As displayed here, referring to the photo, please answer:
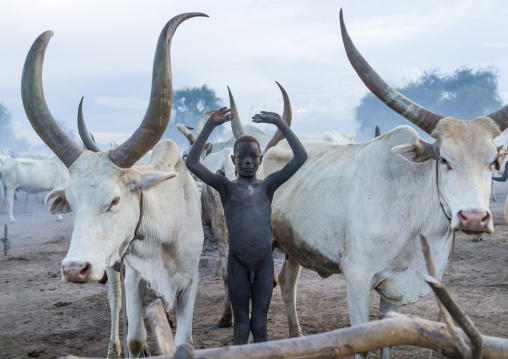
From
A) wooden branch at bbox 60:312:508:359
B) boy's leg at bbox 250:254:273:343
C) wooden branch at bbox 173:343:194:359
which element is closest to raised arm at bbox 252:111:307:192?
boy's leg at bbox 250:254:273:343

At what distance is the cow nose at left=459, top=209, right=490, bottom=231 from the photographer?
268 cm

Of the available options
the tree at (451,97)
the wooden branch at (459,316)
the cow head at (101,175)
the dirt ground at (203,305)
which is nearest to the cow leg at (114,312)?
the dirt ground at (203,305)

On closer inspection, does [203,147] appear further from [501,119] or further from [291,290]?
[291,290]

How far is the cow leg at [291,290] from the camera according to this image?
475 centimetres

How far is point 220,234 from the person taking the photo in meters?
5.51

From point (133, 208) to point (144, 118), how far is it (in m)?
0.57

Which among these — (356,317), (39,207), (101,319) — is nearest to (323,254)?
(356,317)

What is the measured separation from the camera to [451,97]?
5578 centimetres

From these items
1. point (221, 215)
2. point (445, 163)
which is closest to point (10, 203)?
point (221, 215)

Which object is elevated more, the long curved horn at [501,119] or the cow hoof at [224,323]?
the long curved horn at [501,119]

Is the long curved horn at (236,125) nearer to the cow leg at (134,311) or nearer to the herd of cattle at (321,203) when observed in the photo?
the herd of cattle at (321,203)

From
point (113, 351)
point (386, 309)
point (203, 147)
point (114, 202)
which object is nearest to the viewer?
point (114, 202)

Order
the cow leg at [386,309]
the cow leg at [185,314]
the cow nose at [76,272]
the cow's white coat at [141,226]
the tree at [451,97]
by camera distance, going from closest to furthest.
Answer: the cow nose at [76,272], the cow's white coat at [141,226], the cow leg at [185,314], the cow leg at [386,309], the tree at [451,97]

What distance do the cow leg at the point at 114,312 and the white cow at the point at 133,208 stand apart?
2.81 feet
